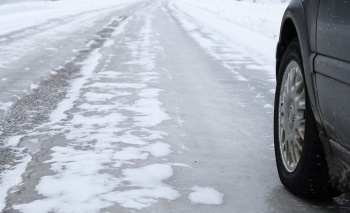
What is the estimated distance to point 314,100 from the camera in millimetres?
2516

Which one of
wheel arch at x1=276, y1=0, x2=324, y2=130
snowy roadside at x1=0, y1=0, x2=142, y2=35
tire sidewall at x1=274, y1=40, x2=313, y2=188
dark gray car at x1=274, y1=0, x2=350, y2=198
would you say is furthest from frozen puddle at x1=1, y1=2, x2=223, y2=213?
snowy roadside at x1=0, y1=0, x2=142, y2=35

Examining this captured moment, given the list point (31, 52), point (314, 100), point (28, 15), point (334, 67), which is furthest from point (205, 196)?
point (28, 15)

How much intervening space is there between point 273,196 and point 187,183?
0.55 m

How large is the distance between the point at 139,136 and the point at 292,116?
5.33ft

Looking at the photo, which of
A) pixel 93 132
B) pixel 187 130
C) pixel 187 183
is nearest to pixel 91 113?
pixel 93 132

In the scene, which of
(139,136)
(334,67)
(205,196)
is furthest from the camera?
(139,136)

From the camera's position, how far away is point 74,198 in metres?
2.86

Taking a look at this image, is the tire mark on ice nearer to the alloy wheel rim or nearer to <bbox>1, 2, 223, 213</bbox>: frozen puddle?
<bbox>1, 2, 223, 213</bbox>: frozen puddle

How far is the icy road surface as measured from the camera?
2889 millimetres

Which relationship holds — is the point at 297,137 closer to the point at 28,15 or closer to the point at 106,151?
the point at 106,151

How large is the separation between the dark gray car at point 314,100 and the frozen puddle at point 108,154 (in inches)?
21.2

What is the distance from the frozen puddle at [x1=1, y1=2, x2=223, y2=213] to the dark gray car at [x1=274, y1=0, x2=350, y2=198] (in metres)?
0.54

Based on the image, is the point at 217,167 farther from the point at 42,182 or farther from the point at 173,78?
the point at 173,78

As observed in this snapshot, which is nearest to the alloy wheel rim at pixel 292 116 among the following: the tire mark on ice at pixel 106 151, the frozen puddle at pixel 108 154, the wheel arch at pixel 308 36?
the wheel arch at pixel 308 36
